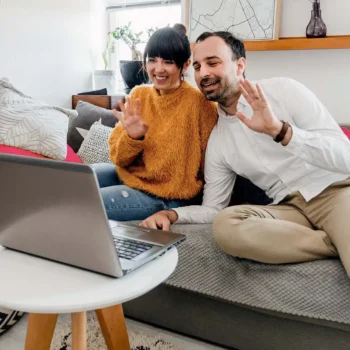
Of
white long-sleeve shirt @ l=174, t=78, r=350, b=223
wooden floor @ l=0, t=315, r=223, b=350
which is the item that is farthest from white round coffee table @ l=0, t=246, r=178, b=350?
white long-sleeve shirt @ l=174, t=78, r=350, b=223

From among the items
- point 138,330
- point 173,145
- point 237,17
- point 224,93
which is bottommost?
point 138,330

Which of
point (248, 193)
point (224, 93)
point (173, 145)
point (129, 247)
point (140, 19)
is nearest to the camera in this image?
point (129, 247)

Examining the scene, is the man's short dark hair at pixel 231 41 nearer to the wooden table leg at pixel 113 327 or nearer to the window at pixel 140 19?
the wooden table leg at pixel 113 327

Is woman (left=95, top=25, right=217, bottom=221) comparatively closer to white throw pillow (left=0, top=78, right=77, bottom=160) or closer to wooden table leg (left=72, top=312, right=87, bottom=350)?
white throw pillow (left=0, top=78, right=77, bottom=160)

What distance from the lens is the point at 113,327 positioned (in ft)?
3.58

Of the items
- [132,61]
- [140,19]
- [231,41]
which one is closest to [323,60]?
[231,41]

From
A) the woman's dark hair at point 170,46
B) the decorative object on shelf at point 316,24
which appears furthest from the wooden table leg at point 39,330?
the decorative object on shelf at point 316,24

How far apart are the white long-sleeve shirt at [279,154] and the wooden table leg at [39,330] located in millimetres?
626

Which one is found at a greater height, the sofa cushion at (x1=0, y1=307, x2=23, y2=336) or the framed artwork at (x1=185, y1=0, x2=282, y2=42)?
the framed artwork at (x1=185, y1=0, x2=282, y2=42)

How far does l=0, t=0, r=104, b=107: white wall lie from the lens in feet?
8.61

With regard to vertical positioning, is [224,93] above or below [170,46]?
below

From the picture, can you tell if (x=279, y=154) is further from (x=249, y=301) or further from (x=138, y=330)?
(x=138, y=330)

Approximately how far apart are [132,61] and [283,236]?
1930 mm

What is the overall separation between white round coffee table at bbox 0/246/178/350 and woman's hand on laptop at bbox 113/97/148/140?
708mm
